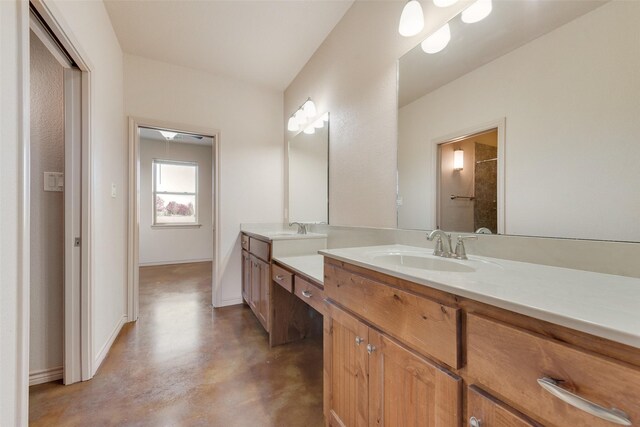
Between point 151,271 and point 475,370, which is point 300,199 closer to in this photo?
point 475,370

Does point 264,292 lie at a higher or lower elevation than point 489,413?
lower

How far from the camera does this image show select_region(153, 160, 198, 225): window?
16.2 ft

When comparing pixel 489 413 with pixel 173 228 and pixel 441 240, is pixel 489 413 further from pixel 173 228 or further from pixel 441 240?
pixel 173 228

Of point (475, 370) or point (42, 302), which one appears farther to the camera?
point (42, 302)

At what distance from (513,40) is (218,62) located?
101 inches

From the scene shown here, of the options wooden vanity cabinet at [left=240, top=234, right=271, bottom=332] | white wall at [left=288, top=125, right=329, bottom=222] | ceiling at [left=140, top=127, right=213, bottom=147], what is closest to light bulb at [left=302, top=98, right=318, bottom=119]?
white wall at [left=288, top=125, right=329, bottom=222]

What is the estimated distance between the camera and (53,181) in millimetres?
1543

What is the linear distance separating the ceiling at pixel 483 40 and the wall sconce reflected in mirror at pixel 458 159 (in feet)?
1.20

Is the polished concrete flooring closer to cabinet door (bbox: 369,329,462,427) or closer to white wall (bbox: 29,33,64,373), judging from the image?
white wall (bbox: 29,33,64,373)

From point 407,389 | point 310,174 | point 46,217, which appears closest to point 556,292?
point 407,389

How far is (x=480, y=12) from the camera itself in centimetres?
113

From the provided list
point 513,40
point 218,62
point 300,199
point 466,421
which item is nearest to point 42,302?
point 300,199
